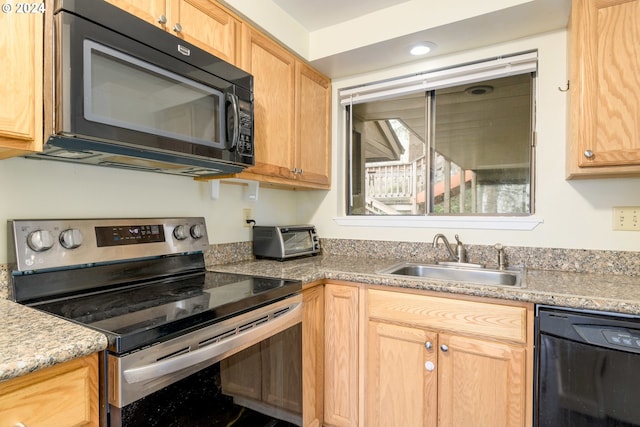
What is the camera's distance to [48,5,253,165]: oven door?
98cm

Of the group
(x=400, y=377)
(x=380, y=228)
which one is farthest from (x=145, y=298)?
(x=380, y=228)

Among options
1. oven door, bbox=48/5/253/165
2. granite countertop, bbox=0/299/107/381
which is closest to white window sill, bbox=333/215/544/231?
oven door, bbox=48/5/253/165

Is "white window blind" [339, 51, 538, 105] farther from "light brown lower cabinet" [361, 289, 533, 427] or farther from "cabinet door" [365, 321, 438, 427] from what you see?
"cabinet door" [365, 321, 438, 427]

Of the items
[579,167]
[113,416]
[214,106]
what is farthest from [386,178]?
[113,416]

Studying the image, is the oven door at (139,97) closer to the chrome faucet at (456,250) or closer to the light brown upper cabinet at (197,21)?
the light brown upper cabinet at (197,21)

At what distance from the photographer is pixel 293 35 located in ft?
6.59

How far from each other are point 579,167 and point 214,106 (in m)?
1.54

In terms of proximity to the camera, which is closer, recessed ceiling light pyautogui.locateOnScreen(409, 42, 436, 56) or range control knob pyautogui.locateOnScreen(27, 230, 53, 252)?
range control knob pyautogui.locateOnScreen(27, 230, 53, 252)

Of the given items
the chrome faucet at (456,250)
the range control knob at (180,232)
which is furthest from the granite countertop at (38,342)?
the chrome faucet at (456,250)

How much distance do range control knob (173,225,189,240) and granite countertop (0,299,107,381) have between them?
658mm

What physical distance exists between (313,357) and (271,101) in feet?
4.25

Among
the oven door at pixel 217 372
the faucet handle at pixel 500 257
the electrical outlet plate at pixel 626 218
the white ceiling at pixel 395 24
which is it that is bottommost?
the oven door at pixel 217 372

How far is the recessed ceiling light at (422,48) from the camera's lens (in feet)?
6.35

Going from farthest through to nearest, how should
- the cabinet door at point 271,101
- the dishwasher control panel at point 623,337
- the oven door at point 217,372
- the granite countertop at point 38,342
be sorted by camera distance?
the cabinet door at point 271,101, the dishwasher control panel at point 623,337, the oven door at point 217,372, the granite countertop at point 38,342
